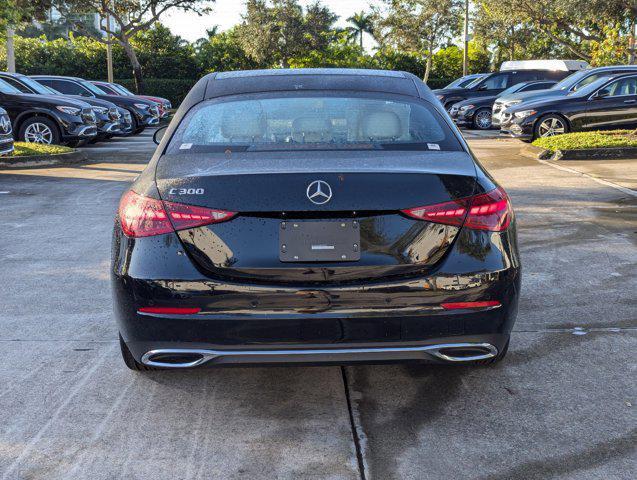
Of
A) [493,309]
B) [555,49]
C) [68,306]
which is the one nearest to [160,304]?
[493,309]

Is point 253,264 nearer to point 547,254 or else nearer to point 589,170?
point 547,254

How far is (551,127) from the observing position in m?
18.4

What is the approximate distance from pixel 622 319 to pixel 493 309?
2049 millimetres

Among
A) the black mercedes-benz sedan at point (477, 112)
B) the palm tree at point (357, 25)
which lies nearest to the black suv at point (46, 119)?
the black mercedes-benz sedan at point (477, 112)

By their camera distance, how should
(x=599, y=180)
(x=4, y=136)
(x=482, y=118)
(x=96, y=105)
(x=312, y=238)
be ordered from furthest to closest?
(x=482, y=118)
(x=96, y=105)
(x=4, y=136)
(x=599, y=180)
(x=312, y=238)

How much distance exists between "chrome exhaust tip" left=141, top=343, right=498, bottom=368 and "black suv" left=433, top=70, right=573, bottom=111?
2376cm

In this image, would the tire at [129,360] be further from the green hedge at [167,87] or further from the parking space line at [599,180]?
the green hedge at [167,87]

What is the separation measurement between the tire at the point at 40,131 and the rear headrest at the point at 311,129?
14493mm

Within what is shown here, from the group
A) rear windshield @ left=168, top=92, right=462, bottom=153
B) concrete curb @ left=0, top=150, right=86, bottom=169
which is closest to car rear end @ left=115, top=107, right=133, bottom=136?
concrete curb @ left=0, top=150, right=86, bottom=169

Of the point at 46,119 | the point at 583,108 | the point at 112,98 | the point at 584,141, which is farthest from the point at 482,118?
the point at 46,119

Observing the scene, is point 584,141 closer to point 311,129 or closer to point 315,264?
point 311,129

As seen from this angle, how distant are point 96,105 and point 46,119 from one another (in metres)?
2.94

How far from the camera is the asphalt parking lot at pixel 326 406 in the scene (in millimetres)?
3350

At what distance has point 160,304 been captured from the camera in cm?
349
